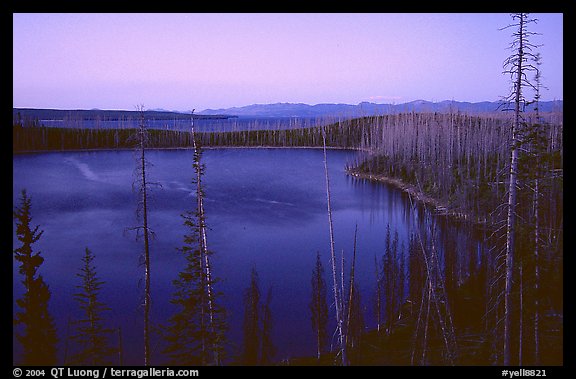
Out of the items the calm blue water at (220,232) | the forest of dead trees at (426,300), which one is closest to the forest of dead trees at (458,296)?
the forest of dead trees at (426,300)

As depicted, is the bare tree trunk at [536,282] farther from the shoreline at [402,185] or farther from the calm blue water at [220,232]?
the calm blue water at [220,232]

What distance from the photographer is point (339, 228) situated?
81.5 feet

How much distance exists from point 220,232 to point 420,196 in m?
16.2

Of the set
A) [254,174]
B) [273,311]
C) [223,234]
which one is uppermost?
[254,174]

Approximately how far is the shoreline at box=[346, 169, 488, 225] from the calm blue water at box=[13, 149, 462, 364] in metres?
1.37

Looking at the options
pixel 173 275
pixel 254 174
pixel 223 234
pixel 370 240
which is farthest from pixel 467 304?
pixel 254 174

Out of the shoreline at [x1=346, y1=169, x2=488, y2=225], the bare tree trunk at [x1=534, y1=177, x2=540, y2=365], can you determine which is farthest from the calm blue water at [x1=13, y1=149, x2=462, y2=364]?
the bare tree trunk at [x1=534, y1=177, x2=540, y2=365]

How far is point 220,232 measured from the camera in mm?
23328

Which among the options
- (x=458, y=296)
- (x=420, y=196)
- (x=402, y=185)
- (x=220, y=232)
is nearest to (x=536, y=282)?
(x=458, y=296)

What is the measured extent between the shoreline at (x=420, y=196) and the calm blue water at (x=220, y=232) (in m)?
1.37

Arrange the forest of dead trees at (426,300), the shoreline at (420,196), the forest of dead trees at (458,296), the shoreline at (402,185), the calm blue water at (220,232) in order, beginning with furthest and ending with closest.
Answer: the shoreline at (402,185) → the shoreline at (420,196) → the calm blue water at (220,232) → the forest of dead trees at (458,296) → the forest of dead trees at (426,300)

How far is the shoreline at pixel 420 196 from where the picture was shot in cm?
2673
